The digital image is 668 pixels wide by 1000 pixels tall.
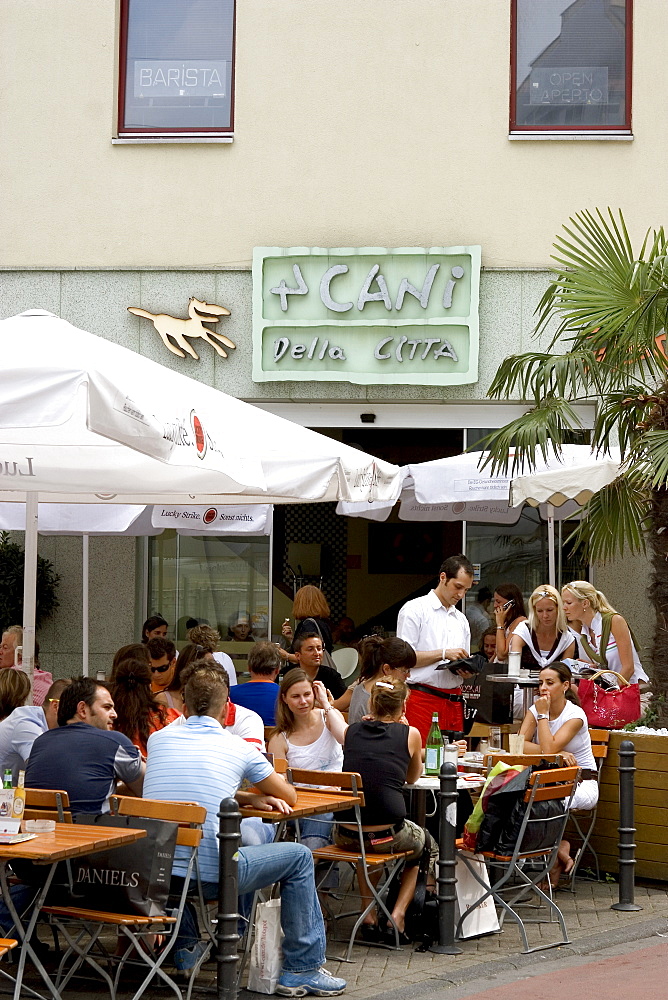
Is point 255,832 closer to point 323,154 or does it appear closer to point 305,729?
point 305,729

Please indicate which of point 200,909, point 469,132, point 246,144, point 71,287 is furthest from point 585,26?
point 200,909

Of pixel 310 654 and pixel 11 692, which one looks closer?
pixel 11 692

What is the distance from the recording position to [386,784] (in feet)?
22.6

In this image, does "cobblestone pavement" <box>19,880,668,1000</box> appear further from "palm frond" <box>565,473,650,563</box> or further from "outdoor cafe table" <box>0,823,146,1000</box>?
"palm frond" <box>565,473,650,563</box>

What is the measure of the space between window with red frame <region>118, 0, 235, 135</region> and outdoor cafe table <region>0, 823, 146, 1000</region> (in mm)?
10517

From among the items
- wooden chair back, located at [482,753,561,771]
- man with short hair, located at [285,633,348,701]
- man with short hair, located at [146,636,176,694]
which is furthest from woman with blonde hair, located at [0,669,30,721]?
wooden chair back, located at [482,753,561,771]

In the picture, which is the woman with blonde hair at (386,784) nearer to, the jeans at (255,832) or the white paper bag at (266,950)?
the jeans at (255,832)

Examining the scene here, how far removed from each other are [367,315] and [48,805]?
28.8ft

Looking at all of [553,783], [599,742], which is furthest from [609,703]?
[553,783]

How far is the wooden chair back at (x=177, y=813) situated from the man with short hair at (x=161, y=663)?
3.68m

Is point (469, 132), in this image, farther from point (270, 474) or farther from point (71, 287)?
point (270, 474)

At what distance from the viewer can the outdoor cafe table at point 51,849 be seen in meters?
5.18

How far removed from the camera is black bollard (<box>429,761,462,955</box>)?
6836 mm

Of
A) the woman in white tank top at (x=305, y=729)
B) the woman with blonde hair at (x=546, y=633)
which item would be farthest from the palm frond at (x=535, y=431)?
the woman in white tank top at (x=305, y=729)
